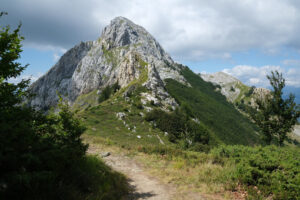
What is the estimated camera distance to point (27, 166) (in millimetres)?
4488

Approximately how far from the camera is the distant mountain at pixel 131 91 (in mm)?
40444

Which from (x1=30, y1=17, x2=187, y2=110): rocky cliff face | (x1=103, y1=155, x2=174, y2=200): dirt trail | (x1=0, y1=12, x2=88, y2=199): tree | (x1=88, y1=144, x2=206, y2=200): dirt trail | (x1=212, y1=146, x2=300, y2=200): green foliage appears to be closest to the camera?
(x1=0, y1=12, x2=88, y2=199): tree

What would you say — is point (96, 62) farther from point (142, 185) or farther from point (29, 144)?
point (29, 144)

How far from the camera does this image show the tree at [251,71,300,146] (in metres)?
20.4

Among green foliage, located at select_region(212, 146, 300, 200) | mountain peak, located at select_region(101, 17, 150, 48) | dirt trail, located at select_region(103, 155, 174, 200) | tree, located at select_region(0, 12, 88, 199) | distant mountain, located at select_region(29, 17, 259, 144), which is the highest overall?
mountain peak, located at select_region(101, 17, 150, 48)

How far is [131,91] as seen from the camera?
180 feet

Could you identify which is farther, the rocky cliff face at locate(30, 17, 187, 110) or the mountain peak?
the mountain peak

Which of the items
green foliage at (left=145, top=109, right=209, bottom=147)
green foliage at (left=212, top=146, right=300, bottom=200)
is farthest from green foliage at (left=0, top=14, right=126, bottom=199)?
green foliage at (left=145, top=109, right=209, bottom=147)

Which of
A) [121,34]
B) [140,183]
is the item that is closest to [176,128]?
[140,183]

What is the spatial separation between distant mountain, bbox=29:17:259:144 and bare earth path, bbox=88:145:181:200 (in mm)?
4852

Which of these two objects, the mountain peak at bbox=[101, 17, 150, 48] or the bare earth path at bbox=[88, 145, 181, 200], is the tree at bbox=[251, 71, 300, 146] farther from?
the mountain peak at bbox=[101, 17, 150, 48]

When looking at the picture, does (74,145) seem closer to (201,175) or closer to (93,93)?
(201,175)

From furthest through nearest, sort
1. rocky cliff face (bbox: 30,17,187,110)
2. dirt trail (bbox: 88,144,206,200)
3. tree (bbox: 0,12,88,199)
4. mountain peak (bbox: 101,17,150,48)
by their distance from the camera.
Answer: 1. mountain peak (bbox: 101,17,150,48)
2. rocky cliff face (bbox: 30,17,187,110)
3. dirt trail (bbox: 88,144,206,200)
4. tree (bbox: 0,12,88,199)

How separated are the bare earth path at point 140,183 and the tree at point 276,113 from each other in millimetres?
16792
